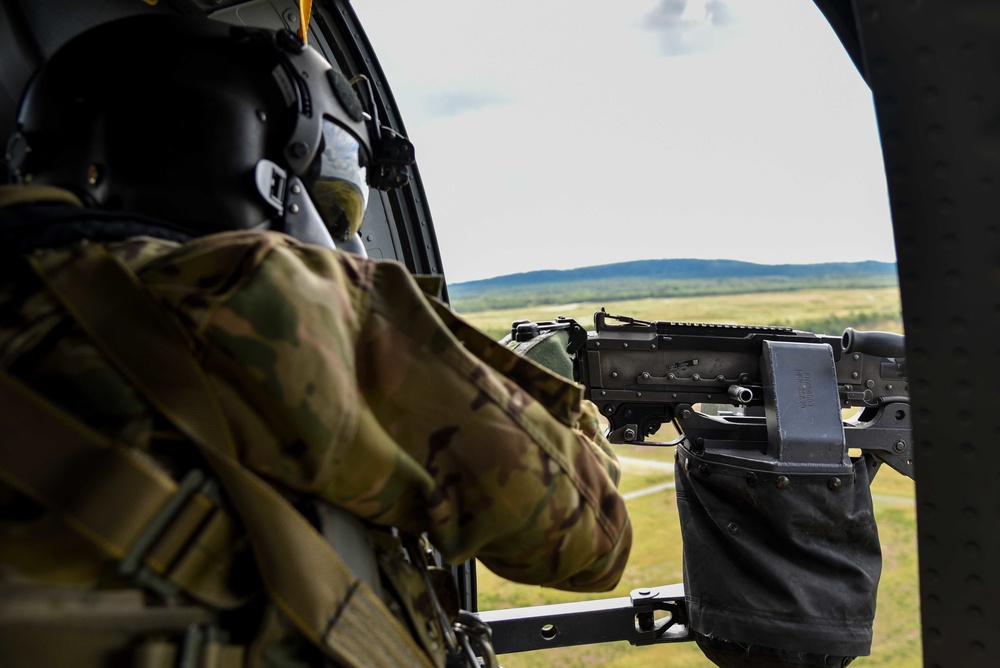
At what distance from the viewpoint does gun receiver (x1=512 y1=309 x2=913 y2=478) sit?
2.30 meters

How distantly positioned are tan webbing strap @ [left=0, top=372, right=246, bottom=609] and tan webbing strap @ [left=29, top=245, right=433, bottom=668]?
6cm

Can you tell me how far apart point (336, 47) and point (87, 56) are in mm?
1616

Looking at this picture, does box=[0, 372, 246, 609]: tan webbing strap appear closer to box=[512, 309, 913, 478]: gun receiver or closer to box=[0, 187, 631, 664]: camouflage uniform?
box=[0, 187, 631, 664]: camouflage uniform

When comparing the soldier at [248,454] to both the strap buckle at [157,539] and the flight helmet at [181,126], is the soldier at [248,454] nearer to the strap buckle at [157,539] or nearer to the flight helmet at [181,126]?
the strap buckle at [157,539]

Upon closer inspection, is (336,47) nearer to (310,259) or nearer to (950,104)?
(310,259)

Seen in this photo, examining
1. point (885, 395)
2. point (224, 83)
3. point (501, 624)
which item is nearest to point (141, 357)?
point (224, 83)

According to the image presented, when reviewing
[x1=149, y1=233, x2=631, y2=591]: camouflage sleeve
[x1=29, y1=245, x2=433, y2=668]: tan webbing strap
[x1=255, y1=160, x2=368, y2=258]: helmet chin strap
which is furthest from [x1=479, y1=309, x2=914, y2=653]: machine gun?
[x1=29, y1=245, x2=433, y2=668]: tan webbing strap

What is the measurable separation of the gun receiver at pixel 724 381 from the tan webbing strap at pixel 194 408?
1551 mm

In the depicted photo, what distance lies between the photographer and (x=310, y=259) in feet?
2.72

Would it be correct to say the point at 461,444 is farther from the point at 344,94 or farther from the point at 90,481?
the point at 344,94

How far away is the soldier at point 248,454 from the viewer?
2.25 feet

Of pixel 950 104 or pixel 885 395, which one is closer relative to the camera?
pixel 950 104

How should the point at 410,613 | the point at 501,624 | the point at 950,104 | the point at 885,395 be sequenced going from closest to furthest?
1. the point at 950,104
2. the point at 410,613
3. the point at 501,624
4. the point at 885,395

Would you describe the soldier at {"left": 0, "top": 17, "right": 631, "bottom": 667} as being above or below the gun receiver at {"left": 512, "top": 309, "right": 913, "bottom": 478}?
above
